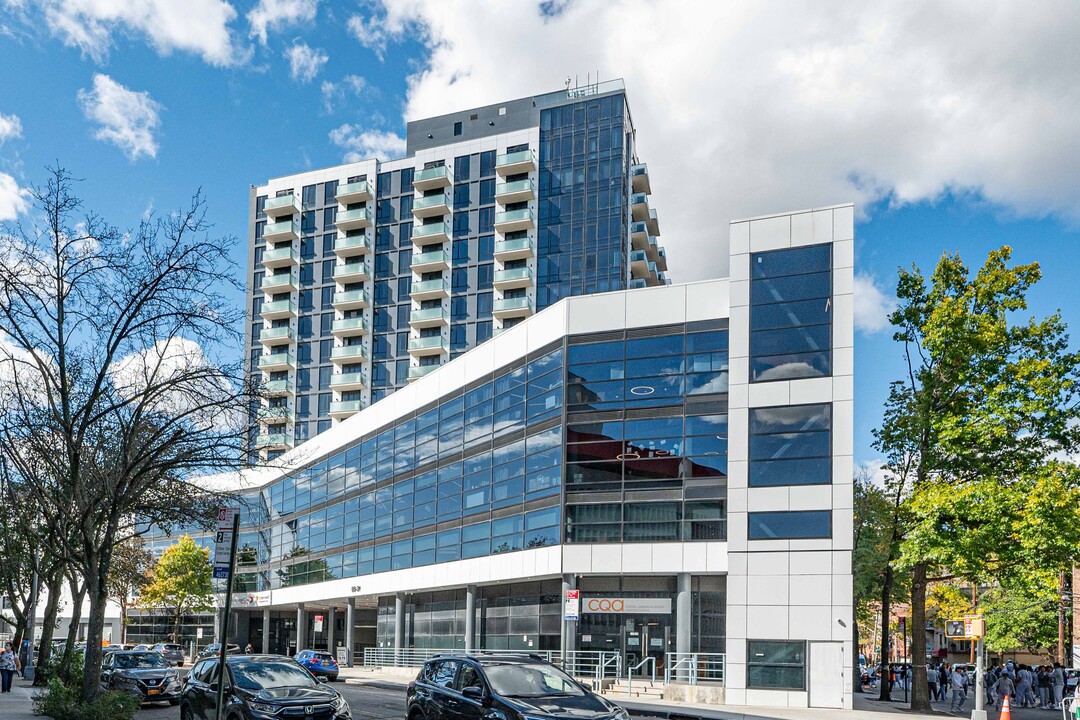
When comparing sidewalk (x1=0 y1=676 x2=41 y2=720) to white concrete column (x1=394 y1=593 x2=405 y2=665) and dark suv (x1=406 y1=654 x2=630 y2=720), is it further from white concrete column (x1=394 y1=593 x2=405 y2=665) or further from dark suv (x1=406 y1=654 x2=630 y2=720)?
white concrete column (x1=394 y1=593 x2=405 y2=665)

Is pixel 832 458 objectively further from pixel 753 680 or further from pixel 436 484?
pixel 436 484

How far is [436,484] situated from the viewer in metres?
48.3

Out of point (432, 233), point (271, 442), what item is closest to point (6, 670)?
point (271, 442)

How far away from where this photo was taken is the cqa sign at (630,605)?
36.2 meters

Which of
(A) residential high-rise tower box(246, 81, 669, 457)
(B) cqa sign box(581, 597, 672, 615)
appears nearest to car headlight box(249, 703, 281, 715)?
(B) cqa sign box(581, 597, 672, 615)

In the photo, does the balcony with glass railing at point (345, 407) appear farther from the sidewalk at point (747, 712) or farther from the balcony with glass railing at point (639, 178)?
the sidewalk at point (747, 712)

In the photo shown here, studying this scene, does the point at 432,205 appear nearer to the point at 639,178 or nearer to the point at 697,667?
the point at 639,178

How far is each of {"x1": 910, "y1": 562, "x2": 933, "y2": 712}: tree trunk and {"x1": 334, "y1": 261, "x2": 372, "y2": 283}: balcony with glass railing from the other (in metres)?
65.8

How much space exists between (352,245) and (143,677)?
64.7 metres

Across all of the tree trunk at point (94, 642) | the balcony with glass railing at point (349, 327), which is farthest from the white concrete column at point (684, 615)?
the balcony with glass railing at point (349, 327)

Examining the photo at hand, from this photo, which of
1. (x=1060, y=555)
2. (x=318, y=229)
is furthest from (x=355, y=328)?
(x=1060, y=555)

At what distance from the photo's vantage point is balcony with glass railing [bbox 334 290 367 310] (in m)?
90.0

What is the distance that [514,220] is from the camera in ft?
274

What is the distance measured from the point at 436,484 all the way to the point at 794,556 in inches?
805
